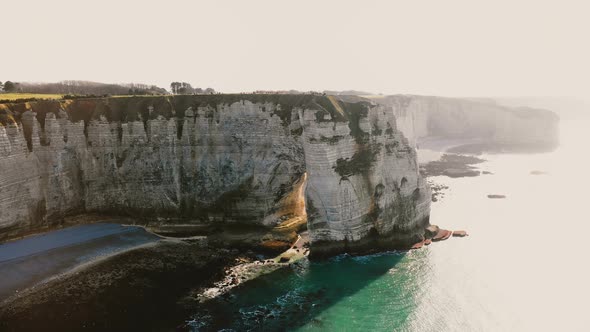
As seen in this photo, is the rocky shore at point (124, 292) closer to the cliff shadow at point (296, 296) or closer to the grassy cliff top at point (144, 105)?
the cliff shadow at point (296, 296)

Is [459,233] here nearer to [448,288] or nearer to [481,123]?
[448,288]

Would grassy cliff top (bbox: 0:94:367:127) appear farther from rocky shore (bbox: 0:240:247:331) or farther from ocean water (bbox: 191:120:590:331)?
ocean water (bbox: 191:120:590:331)

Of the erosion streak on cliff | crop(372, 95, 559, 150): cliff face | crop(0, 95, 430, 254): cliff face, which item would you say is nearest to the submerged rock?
the erosion streak on cliff

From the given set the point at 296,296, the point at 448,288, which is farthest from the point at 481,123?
the point at 296,296

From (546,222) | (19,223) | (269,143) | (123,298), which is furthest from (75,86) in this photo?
(546,222)

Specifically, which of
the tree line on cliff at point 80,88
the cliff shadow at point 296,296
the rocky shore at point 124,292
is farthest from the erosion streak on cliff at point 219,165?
the tree line on cliff at point 80,88
